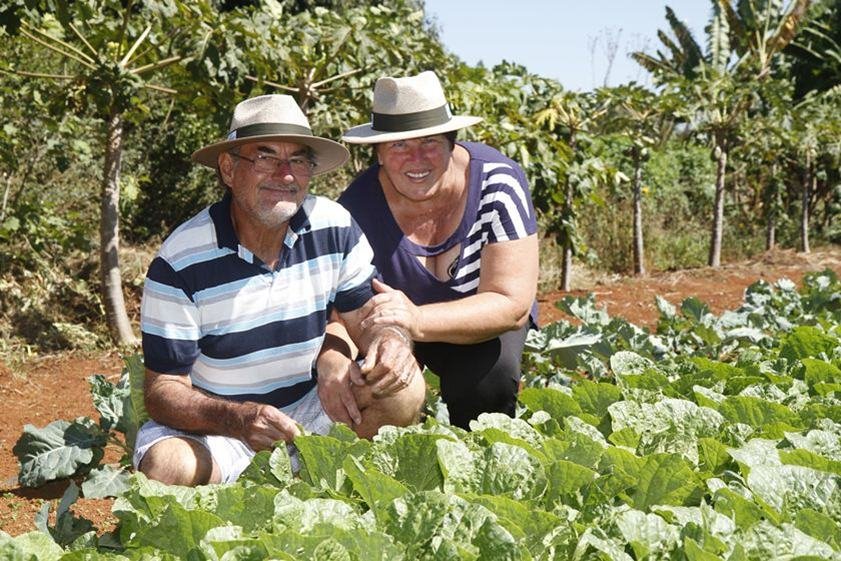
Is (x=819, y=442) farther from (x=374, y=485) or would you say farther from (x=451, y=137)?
(x=451, y=137)

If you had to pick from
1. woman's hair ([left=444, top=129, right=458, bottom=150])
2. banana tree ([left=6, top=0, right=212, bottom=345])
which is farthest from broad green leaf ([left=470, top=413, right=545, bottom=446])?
banana tree ([left=6, top=0, right=212, bottom=345])

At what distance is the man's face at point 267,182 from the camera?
3.11 metres

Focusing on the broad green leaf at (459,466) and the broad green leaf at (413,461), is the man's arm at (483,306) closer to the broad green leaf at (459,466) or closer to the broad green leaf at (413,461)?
the broad green leaf at (413,461)

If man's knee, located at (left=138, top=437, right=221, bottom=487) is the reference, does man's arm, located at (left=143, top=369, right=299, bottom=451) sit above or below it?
above

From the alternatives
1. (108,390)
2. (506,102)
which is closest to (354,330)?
(108,390)

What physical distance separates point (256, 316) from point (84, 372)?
362cm

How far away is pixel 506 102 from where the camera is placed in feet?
27.0

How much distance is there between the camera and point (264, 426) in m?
2.76

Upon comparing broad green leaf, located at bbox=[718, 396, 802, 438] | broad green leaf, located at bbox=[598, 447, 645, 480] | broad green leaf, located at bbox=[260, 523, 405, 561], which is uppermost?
broad green leaf, located at bbox=[260, 523, 405, 561]

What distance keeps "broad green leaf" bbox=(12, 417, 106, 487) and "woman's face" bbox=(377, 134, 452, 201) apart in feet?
4.75

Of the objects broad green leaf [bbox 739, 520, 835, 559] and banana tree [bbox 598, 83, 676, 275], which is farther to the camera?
banana tree [bbox 598, 83, 676, 275]

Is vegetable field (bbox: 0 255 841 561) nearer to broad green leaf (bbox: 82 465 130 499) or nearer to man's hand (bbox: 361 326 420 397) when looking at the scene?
man's hand (bbox: 361 326 420 397)

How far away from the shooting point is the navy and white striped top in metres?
3.65

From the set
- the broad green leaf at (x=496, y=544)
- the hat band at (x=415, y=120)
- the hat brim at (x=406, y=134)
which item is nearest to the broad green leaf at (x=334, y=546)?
the broad green leaf at (x=496, y=544)
